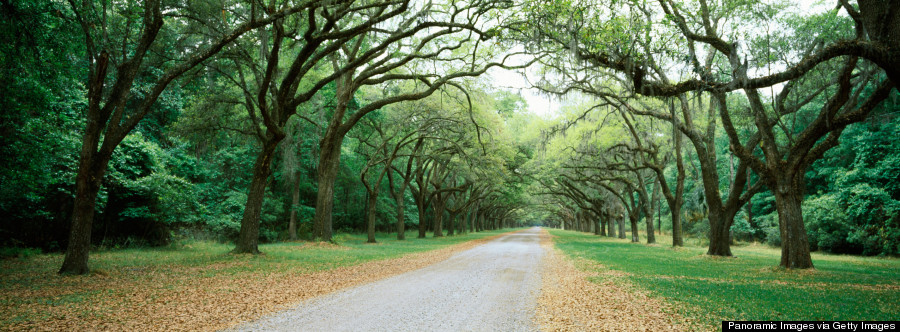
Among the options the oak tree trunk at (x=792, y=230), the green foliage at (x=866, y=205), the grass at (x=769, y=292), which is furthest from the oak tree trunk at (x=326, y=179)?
the green foliage at (x=866, y=205)

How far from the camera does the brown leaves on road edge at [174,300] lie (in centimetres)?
536

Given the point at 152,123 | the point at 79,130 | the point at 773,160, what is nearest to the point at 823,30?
the point at 773,160

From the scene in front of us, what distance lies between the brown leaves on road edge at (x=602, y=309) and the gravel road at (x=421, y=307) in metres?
0.30

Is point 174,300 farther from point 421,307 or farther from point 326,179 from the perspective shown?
point 326,179

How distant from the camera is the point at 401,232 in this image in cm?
3034

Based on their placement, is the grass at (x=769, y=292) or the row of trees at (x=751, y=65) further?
the row of trees at (x=751, y=65)

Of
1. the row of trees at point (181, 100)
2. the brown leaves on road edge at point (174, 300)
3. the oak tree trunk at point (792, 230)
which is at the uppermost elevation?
the row of trees at point (181, 100)

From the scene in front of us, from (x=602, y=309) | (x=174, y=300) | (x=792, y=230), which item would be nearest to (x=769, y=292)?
(x=602, y=309)

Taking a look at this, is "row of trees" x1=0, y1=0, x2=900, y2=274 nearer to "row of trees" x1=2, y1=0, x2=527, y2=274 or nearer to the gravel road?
"row of trees" x1=2, y1=0, x2=527, y2=274

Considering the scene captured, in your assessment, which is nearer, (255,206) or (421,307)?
(421,307)

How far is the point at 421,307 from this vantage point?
641 cm

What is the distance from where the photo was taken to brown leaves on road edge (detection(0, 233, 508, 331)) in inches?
211

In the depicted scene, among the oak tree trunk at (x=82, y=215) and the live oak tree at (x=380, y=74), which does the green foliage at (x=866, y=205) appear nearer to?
the live oak tree at (x=380, y=74)

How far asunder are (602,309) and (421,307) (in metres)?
2.86
